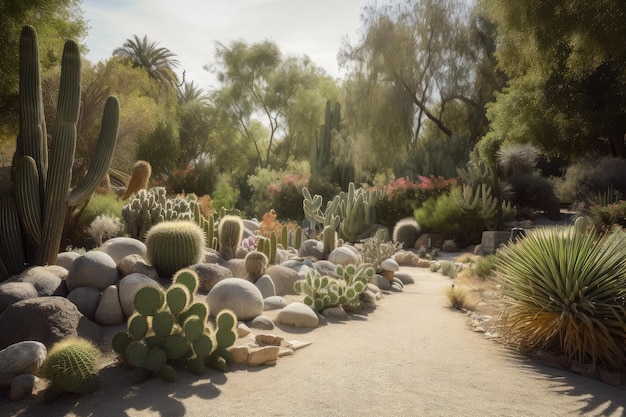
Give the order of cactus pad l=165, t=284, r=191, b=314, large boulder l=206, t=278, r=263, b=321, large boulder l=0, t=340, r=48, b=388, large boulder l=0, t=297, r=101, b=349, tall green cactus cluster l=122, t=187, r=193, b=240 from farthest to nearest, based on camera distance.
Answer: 1. tall green cactus cluster l=122, t=187, r=193, b=240
2. large boulder l=206, t=278, r=263, b=321
3. large boulder l=0, t=297, r=101, b=349
4. cactus pad l=165, t=284, r=191, b=314
5. large boulder l=0, t=340, r=48, b=388

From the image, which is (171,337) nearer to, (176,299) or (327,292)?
(176,299)

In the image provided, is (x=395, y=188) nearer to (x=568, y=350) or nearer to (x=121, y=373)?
(x=568, y=350)

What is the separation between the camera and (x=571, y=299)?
545 cm

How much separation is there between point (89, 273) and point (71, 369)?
2197 mm

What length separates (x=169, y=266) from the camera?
22.1 ft

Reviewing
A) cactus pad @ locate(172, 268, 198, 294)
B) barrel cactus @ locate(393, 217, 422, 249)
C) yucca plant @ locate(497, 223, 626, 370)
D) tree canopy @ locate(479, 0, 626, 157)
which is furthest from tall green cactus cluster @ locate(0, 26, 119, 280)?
tree canopy @ locate(479, 0, 626, 157)

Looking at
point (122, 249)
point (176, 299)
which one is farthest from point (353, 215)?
point (176, 299)

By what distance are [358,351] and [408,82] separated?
22469 millimetres

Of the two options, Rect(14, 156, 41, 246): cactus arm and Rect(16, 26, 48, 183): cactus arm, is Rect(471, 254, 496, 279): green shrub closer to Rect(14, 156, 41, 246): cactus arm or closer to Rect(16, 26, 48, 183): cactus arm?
Rect(14, 156, 41, 246): cactus arm

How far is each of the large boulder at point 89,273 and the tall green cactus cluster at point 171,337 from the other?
5.15ft

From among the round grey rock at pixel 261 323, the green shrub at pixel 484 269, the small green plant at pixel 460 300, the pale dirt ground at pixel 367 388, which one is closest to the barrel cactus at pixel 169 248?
the round grey rock at pixel 261 323

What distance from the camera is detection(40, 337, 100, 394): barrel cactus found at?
402 cm

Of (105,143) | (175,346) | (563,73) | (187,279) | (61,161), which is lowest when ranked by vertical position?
(175,346)

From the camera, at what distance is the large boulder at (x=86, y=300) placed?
18.8ft
